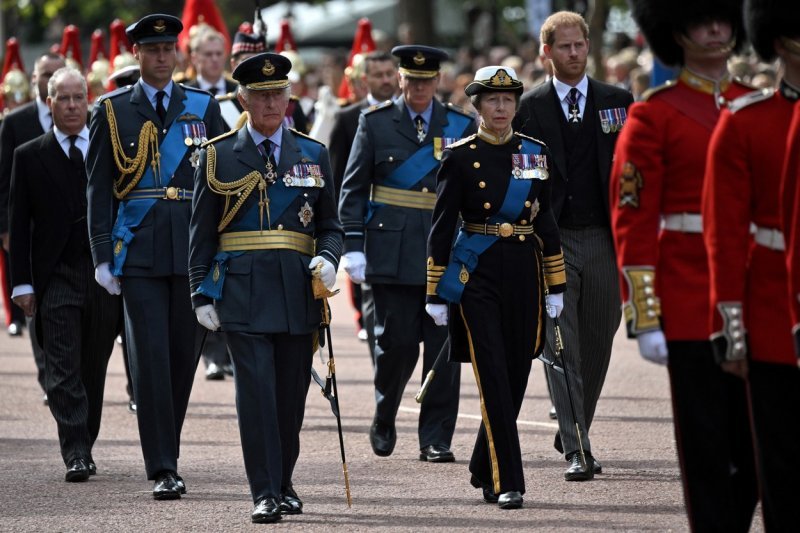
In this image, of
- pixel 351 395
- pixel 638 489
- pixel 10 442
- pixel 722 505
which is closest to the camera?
pixel 722 505

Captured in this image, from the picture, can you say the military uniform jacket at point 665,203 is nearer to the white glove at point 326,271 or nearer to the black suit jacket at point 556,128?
the white glove at point 326,271

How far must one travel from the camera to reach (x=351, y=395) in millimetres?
13000

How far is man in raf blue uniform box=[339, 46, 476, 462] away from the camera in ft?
33.9

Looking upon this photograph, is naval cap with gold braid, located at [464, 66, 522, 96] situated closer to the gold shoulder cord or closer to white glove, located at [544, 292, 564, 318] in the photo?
white glove, located at [544, 292, 564, 318]

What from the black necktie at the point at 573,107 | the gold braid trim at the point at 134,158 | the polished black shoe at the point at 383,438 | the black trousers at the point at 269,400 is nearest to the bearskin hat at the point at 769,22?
the black trousers at the point at 269,400

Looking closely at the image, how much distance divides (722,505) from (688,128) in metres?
1.29

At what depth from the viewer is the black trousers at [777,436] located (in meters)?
6.16

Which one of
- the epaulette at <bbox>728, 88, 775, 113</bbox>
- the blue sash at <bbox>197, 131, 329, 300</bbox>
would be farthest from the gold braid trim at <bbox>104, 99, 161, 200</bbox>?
the epaulette at <bbox>728, 88, 775, 113</bbox>

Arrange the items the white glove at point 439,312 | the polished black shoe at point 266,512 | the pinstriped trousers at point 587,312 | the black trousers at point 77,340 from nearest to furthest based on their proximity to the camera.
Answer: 1. the polished black shoe at point 266,512
2. the white glove at point 439,312
3. the pinstriped trousers at point 587,312
4. the black trousers at point 77,340

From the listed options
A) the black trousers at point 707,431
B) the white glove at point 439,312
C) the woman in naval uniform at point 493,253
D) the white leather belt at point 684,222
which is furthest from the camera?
the white glove at point 439,312

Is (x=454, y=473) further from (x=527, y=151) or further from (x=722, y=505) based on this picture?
(x=722, y=505)

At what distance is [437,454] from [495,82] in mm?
2217

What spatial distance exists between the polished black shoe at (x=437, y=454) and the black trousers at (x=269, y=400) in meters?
1.60

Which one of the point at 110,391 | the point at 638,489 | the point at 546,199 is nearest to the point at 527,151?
the point at 546,199
